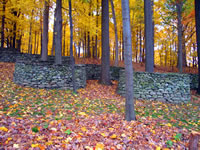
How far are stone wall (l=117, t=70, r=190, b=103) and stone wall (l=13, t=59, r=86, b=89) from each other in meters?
4.00

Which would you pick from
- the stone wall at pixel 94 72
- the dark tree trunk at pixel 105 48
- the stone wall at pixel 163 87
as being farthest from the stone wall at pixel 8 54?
the stone wall at pixel 163 87

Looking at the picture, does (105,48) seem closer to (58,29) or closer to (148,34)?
(148,34)

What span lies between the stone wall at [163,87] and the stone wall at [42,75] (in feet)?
13.1

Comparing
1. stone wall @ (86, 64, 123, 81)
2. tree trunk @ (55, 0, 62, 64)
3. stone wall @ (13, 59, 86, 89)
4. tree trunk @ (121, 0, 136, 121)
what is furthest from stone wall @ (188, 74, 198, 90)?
tree trunk @ (55, 0, 62, 64)

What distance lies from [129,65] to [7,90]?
5.49 meters

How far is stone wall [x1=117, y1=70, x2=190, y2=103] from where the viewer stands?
700 cm

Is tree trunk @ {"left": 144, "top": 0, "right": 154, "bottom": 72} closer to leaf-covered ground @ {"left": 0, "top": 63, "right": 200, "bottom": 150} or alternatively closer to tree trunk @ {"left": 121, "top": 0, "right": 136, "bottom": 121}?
leaf-covered ground @ {"left": 0, "top": 63, "right": 200, "bottom": 150}

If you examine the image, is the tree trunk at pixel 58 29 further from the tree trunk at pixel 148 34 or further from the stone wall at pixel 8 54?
the stone wall at pixel 8 54

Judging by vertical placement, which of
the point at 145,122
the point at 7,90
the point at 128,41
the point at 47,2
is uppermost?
the point at 47,2

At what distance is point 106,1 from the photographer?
359 inches

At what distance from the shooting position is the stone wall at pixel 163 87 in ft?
23.0

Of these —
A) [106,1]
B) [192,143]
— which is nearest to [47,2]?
[106,1]

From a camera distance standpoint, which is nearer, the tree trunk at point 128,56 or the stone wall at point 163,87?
the tree trunk at point 128,56

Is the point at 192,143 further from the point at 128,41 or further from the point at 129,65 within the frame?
the point at 128,41
